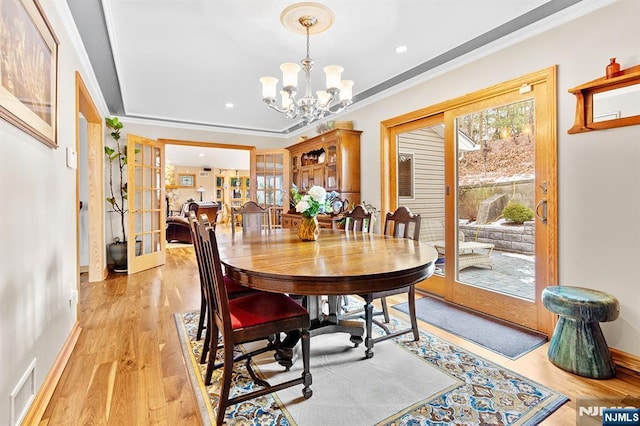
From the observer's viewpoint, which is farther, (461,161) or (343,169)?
(343,169)

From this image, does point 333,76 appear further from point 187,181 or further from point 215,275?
point 187,181

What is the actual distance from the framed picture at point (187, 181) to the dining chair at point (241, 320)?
526 inches

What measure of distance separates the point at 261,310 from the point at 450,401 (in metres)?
1.12

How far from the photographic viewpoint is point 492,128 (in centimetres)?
294

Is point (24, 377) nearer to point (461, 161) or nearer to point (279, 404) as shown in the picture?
point (279, 404)

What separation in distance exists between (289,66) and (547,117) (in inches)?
79.8

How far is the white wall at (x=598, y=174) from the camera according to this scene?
198 cm

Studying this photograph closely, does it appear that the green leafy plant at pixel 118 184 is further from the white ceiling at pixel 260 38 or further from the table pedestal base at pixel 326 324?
the table pedestal base at pixel 326 324

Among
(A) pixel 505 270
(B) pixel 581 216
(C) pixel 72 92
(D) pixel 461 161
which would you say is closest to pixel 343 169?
(D) pixel 461 161

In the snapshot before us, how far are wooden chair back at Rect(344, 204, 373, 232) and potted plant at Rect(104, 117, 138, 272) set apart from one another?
3538mm

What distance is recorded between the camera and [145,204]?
4.87 meters

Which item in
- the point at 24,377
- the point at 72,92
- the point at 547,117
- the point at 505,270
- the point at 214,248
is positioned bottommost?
the point at 24,377

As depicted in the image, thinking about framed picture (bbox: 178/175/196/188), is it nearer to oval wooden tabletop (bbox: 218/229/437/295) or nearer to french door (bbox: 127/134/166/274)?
french door (bbox: 127/134/166/274)

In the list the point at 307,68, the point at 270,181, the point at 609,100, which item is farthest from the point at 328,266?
the point at 270,181
